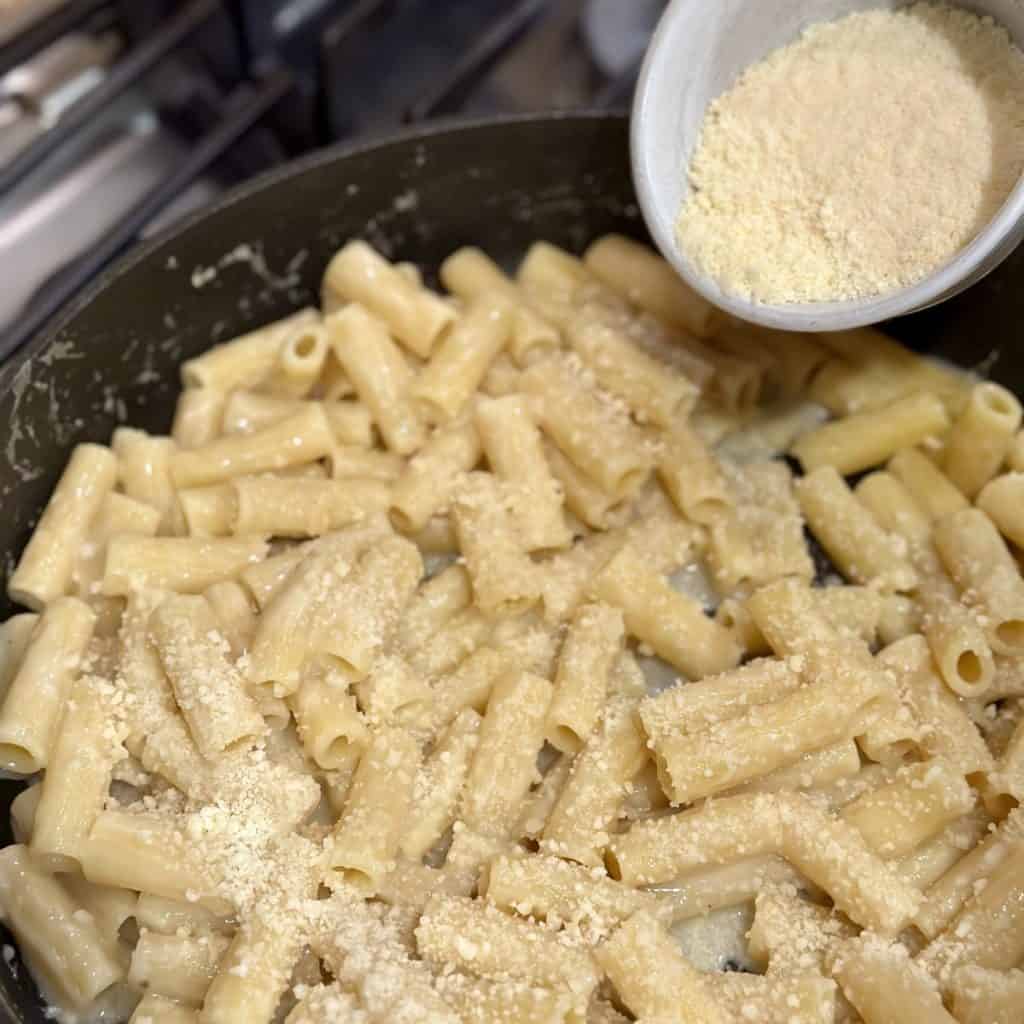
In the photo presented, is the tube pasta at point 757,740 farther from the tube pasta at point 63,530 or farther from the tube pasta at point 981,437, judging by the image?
the tube pasta at point 63,530

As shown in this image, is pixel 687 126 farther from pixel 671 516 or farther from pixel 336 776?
pixel 336 776

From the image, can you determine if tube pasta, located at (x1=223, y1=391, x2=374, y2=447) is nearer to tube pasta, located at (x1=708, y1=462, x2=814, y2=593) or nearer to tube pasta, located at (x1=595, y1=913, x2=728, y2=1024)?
tube pasta, located at (x1=708, y1=462, x2=814, y2=593)

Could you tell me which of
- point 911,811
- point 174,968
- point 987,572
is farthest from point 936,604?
point 174,968

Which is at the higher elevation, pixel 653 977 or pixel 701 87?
pixel 701 87

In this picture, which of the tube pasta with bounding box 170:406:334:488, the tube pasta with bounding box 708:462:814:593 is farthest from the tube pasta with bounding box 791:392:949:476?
the tube pasta with bounding box 170:406:334:488

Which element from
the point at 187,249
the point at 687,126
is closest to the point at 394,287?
the point at 187,249

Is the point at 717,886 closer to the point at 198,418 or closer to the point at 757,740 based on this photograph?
the point at 757,740
